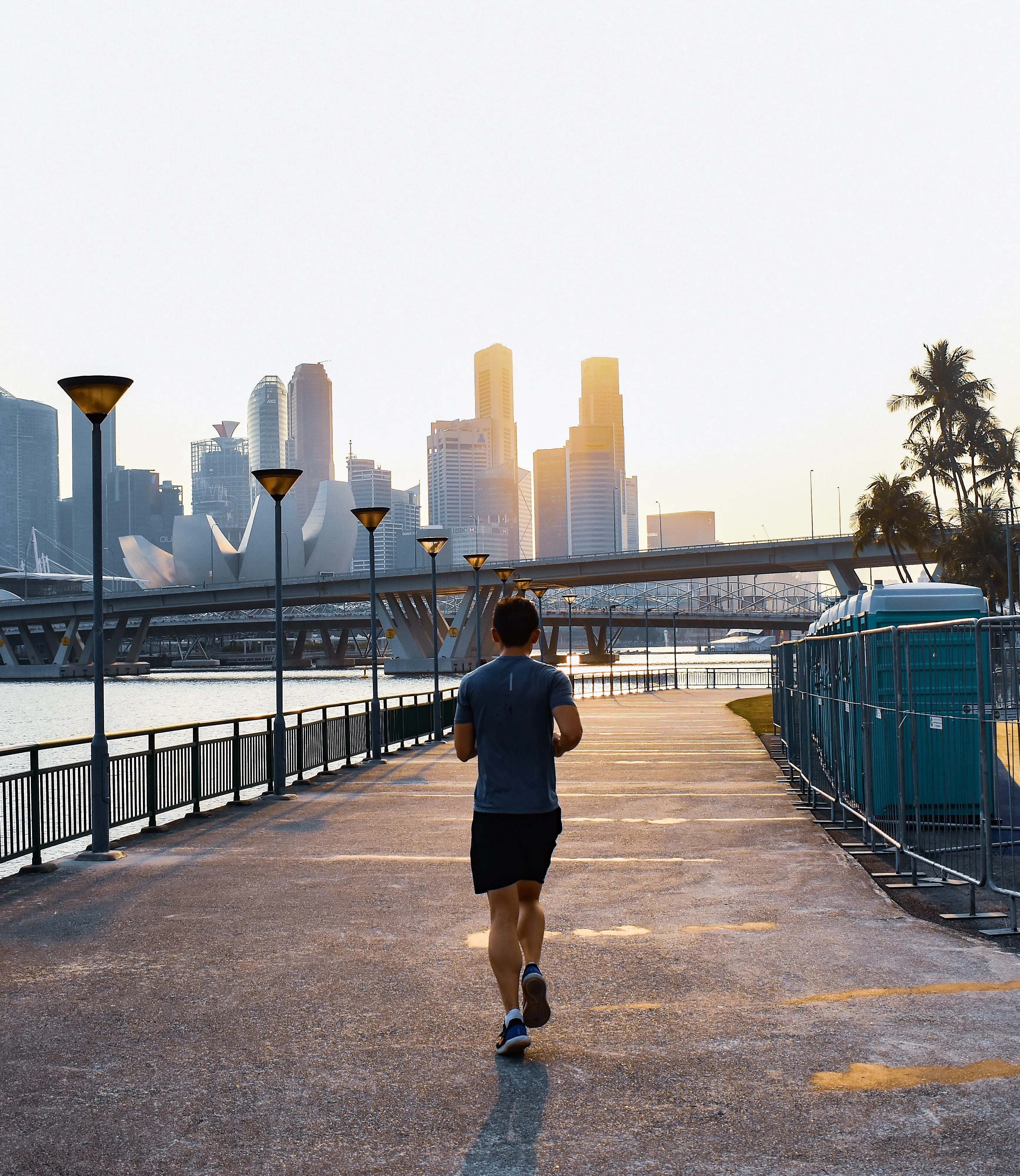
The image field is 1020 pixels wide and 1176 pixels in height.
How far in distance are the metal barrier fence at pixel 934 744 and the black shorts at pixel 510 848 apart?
361 centimetres

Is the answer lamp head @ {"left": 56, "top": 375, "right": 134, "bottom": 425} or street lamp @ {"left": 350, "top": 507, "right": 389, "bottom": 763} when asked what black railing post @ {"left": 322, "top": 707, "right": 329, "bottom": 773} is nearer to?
street lamp @ {"left": 350, "top": 507, "right": 389, "bottom": 763}

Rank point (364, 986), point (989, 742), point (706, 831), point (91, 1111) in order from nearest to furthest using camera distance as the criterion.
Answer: point (91, 1111) → point (364, 986) → point (989, 742) → point (706, 831)

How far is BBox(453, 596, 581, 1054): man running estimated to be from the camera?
5.41 metres

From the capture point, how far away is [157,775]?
45.8ft

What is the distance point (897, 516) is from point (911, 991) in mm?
67394

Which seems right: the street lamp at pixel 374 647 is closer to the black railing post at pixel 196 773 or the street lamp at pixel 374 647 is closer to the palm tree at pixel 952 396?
the black railing post at pixel 196 773

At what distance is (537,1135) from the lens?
14.6 ft

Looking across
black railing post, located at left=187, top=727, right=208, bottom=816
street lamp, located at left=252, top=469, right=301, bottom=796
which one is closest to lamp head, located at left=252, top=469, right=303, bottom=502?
street lamp, located at left=252, top=469, right=301, bottom=796

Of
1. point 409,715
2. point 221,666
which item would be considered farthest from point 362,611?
point 409,715

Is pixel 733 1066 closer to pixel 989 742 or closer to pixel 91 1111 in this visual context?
pixel 91 1111

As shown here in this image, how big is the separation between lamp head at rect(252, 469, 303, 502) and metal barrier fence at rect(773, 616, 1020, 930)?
8.63m

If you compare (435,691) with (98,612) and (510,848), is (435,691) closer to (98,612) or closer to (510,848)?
(98,612)

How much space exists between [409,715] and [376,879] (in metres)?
16.8

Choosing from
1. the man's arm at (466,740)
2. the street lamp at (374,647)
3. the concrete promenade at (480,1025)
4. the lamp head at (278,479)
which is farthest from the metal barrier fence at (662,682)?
the man's arm at (466,740)
